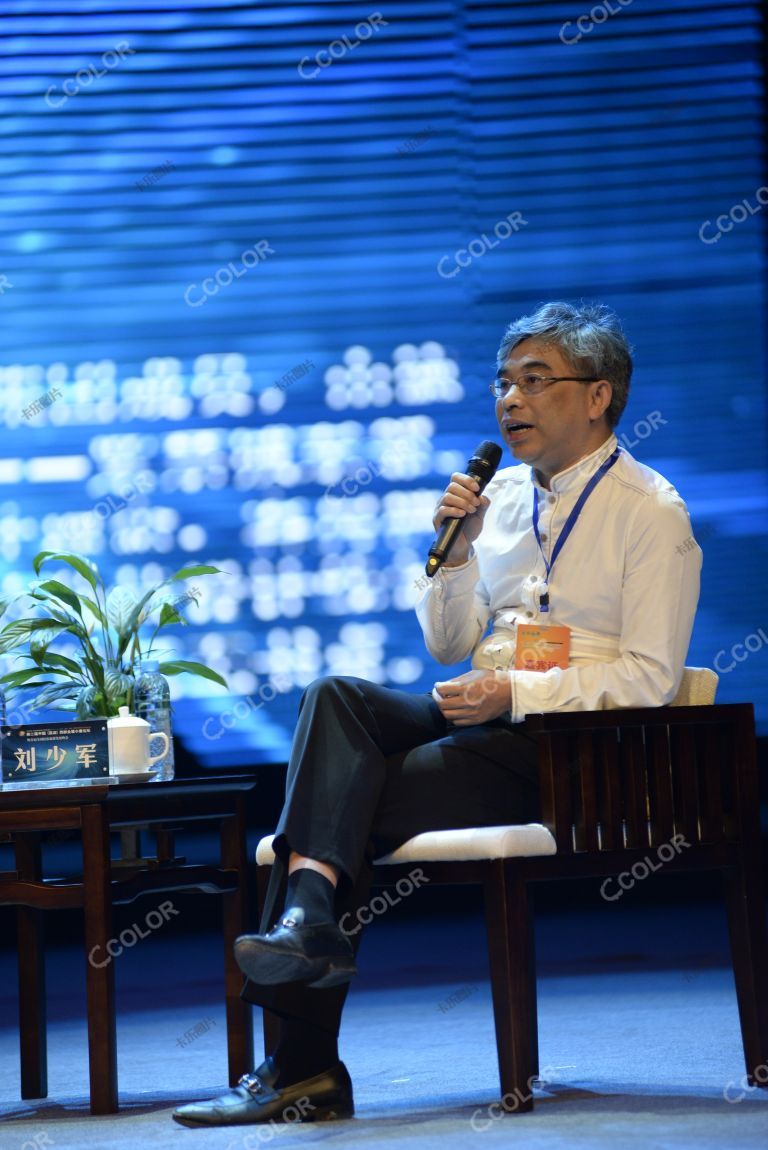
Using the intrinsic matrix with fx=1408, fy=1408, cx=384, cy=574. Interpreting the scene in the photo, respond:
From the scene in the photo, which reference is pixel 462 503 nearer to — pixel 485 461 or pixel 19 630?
pixel 485 461

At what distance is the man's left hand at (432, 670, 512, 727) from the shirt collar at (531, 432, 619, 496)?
0.43 m

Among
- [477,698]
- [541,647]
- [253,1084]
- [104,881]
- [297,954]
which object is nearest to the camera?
[297,954]

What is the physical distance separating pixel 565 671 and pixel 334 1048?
708 mm

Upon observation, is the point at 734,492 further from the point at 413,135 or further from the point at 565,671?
the point at 565,671

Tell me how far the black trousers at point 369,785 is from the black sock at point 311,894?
32 millimetres

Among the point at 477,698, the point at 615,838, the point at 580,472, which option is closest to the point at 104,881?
the point at 477,698

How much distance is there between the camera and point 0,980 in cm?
408

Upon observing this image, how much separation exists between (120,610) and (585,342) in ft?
3.37

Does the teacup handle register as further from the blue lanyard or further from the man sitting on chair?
the blue lanyard

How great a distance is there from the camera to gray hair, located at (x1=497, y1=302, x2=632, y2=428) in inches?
102

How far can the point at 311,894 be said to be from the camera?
2037 mm

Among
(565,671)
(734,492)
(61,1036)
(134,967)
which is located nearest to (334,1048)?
(565,671)

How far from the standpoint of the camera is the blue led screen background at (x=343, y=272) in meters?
4.25

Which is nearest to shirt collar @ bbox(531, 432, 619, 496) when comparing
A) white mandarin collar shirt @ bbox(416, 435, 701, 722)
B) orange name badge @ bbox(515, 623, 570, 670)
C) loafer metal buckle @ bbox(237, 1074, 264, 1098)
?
white mandarin collar shirt @ bbox(416, 435, 701, 722)
